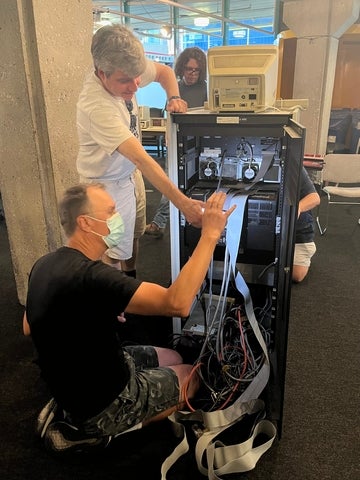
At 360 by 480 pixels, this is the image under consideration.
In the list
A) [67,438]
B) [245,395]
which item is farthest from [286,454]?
[67,438]

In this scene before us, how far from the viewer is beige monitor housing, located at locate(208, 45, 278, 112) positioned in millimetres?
1579

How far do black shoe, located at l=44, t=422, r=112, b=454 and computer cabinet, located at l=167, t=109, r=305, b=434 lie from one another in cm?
64

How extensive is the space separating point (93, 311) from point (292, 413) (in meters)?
1.08

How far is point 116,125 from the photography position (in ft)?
5.43

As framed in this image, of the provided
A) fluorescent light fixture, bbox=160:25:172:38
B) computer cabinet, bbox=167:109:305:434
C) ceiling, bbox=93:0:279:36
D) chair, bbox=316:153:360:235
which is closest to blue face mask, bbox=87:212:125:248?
computer cabinet, bbox=167:109:305:434

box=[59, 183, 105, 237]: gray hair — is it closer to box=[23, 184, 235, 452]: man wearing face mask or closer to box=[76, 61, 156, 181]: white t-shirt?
box=[23, 184, 235, 452]: man wearing face mask

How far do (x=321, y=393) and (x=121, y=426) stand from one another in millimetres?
952

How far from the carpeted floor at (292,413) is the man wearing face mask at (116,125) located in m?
0.79

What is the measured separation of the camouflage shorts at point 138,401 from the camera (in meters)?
1.44

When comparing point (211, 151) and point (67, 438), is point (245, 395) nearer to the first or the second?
point (67, 438)

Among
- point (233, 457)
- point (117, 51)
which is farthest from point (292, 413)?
point (117, 51)

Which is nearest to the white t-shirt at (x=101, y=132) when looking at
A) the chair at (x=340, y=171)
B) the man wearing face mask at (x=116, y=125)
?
the man wearing face mask at (x=116, y=125)

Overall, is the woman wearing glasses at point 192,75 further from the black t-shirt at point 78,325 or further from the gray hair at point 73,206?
the black t-shirt at point 78,325

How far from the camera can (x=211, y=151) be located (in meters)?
1.93
